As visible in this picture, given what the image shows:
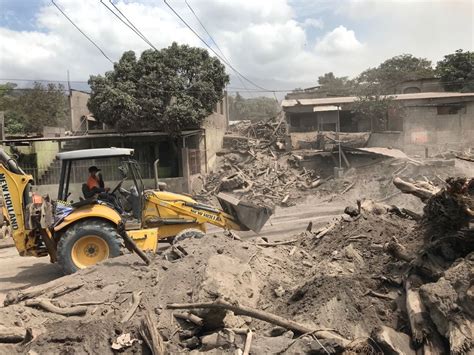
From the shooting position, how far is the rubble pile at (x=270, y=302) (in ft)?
16.1

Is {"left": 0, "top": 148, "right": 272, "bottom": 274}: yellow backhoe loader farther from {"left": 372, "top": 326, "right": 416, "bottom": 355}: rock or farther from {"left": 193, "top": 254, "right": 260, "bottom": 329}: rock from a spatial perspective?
{"left": 372, "top": 326, "right": 416, "bottom": 355}: rock

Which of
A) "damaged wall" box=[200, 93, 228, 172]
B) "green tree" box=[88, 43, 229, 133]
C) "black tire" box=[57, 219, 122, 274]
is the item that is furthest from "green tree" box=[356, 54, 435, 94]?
"black tire" box=[57, 219, 122, 274]

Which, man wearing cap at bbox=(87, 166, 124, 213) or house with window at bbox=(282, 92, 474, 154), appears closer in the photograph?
man wearing cap at bbox=(87, 166, 124, 213)

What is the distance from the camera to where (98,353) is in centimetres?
541

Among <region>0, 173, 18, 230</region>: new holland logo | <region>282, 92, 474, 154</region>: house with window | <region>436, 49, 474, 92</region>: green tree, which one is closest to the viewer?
<region>0, 173, 18, 230</region>: new holland logo

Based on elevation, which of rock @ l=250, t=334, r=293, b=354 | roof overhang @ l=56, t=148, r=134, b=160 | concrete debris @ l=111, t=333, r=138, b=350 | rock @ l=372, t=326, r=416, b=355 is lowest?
concrete debris @ l=111, t=333, r=138, b=350

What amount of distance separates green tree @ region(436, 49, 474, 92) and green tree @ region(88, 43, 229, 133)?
2467 centimetres

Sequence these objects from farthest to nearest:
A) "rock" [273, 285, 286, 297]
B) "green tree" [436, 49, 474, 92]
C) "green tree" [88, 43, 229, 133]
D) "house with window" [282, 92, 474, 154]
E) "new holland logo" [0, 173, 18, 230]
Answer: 1. "green tree" [436, 49, 474, 92]
2. "house with window" [282, 92, 474, 154]
3. "green tree" [88, 43, 229, 133]
4. "new holland logo" [0, 173, 18, 230]
5. "rock" [273, 285, 286, 297]

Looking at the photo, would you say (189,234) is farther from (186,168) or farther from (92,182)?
(186,168)

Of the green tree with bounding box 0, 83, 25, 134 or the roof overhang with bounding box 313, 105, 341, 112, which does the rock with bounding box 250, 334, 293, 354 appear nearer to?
the roof overhang with bounding box 313, 105, 341, 112

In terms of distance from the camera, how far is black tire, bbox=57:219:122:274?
920 centimetres

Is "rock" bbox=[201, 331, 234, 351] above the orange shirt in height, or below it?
below

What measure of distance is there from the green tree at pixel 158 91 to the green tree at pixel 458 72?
24.7m

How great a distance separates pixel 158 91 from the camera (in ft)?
77.5
